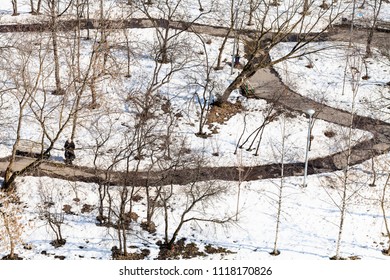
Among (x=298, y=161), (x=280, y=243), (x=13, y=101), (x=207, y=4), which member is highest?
(x=207, y=4)

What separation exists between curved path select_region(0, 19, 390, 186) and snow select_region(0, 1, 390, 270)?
64 cm

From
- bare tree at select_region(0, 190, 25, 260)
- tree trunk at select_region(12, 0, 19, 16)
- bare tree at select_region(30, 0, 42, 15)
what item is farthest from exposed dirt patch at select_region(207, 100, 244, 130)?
tree trunk at select_region(12, 0, 19, 16)

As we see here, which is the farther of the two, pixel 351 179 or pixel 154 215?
pixel 351 179

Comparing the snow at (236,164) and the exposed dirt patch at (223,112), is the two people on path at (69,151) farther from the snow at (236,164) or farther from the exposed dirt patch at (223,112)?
the exposed dirt patch at (223,112)

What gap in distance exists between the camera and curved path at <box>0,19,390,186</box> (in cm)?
4025

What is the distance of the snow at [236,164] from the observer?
3638 cm

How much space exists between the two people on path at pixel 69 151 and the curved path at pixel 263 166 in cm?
48

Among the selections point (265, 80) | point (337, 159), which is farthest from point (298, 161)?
point (265, 80)

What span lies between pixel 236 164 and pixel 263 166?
5.89 ft

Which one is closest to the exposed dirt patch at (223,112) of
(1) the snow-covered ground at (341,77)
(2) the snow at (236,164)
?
(2) the snow at (236,164)

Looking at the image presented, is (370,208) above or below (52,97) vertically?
below

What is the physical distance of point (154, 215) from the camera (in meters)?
38.3

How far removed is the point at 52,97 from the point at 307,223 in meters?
20.2

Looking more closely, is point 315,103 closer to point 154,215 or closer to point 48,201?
point 154,215
